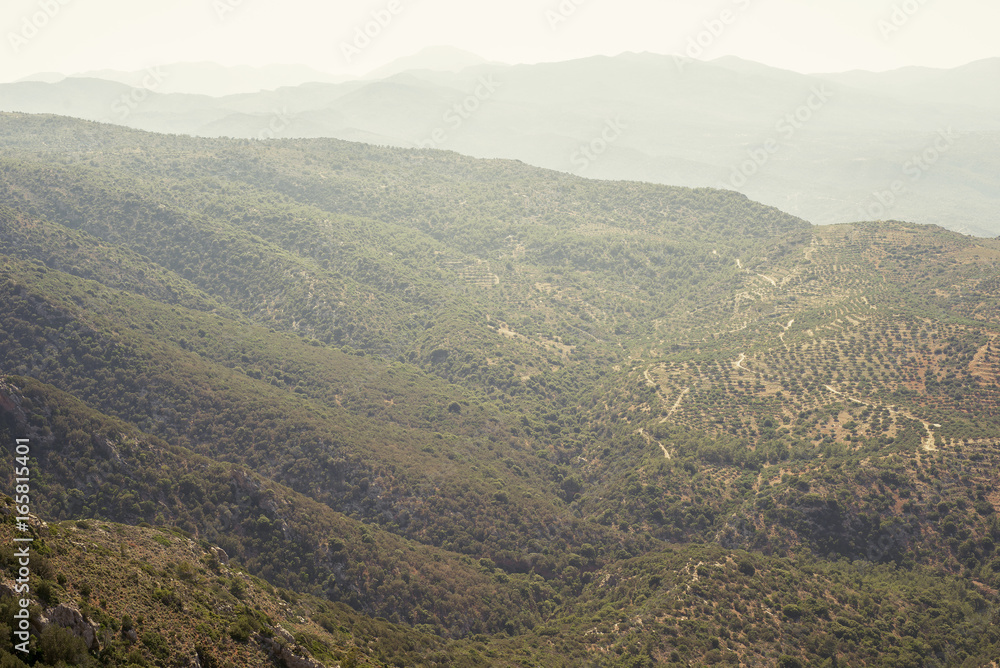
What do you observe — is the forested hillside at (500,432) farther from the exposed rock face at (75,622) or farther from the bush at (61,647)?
the bush at (61,647)

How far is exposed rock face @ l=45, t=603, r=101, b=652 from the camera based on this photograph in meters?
23.5

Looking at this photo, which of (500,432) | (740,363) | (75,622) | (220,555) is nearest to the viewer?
(75,622)

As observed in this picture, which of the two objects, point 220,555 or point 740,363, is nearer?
point 220,555

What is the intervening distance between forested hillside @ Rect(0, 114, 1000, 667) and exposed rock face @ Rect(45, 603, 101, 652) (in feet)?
3.26

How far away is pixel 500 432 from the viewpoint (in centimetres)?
8669

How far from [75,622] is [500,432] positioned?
212ft

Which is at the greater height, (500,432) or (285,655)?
(285,655)

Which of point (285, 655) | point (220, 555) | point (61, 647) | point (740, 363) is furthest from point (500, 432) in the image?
point (61, 647)

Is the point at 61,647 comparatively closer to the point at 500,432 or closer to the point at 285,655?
the point at 285,655

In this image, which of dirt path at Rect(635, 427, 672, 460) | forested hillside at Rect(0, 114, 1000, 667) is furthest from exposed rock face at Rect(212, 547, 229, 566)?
dirt path at Rect(635, 427, 672, 460)

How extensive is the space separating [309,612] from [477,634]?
17.0m
